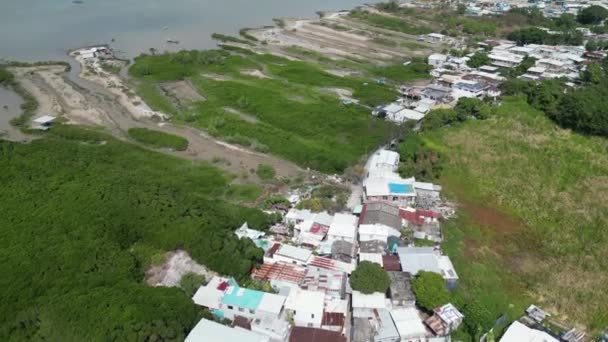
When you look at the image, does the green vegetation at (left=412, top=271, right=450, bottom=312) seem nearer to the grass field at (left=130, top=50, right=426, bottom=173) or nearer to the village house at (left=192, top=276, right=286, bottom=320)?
the village house at (left=192, top=276, right=286, bottom=320)

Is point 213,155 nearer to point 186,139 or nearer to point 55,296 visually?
point 186,139

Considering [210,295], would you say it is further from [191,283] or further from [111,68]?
[111,68]

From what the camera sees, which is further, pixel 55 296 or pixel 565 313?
pixel 565 313

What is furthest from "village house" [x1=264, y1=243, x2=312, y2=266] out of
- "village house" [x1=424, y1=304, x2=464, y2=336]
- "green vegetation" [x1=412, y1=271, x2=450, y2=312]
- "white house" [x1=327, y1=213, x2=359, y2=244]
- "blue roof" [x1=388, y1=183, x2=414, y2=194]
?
"blue roof" [x1=388, y1=183, x2=414, y2=194]

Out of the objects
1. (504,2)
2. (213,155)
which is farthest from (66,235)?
(504,2)

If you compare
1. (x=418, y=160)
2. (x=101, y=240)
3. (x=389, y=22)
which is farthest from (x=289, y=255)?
(x=389, y=22)

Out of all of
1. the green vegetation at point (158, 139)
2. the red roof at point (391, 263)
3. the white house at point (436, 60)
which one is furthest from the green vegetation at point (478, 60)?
the red roof at point (391, 263)
